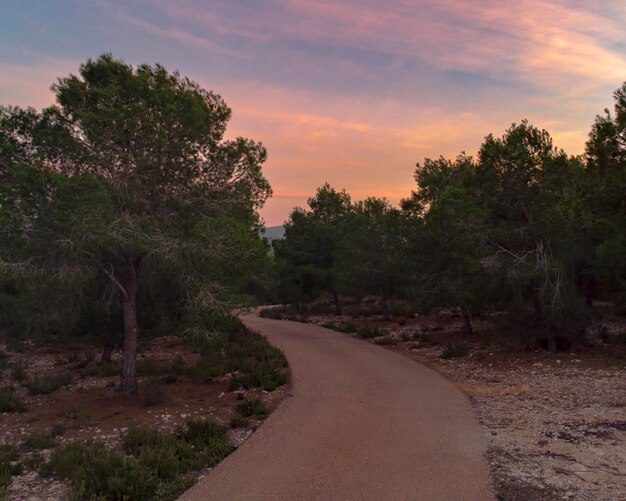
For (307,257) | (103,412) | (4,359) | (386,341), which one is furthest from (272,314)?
(103,412)

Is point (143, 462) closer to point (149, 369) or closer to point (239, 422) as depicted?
point (239, 422)

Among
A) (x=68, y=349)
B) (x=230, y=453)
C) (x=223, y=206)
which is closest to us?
(x=230, y=453)

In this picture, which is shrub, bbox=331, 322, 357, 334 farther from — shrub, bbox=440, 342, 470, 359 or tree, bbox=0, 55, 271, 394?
tree, bbox=0, 55, 271, 394

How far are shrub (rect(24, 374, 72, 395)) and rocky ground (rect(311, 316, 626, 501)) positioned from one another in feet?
48.4

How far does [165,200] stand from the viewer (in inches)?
538

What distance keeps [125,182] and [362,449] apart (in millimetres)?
9399

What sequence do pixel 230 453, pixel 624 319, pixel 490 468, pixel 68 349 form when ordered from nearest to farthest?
1. pixel 490 468
2. pixel 230 453
3. pixel 624 319
4. pixel 68 349

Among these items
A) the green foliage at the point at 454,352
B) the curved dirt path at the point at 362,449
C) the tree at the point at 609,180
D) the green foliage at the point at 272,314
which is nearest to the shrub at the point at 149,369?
the curved dirt path at the point at 362,449

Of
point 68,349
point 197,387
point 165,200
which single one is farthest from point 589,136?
point 68,349

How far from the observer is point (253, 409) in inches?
473

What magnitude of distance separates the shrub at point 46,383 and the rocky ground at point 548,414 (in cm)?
1476

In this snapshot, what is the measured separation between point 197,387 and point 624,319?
2294 centimetres

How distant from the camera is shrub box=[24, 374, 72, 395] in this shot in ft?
54.9

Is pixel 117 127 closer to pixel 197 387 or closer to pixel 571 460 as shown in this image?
pixel 197 387
